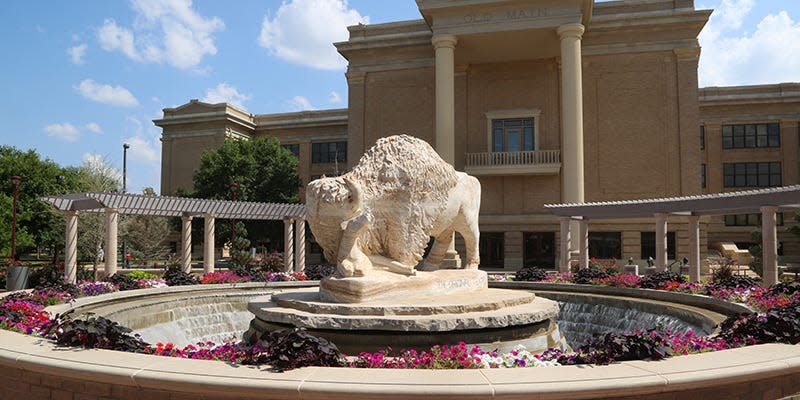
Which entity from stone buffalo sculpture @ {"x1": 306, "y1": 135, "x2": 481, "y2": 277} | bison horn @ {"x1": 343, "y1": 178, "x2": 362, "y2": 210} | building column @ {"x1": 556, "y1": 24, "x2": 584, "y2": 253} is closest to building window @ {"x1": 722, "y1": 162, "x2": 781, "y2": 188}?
building column @ {"x1": 556, "y1": 24, "x2": 584, "y2": 253}

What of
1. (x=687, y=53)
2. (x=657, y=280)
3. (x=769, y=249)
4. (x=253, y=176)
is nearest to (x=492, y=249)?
(x=687, y=53)

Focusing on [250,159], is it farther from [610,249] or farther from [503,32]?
[610,249]

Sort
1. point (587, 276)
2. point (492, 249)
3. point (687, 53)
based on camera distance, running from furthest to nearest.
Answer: point (492, 249), point (687, 53), point (587, 276)

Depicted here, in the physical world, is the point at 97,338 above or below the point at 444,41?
below

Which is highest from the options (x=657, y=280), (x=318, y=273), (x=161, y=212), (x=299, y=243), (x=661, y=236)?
(x=161, y=212)

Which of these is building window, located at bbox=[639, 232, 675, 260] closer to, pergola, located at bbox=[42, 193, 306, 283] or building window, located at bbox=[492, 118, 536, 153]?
building window, located at bbox=[492, 118, 536, 153]

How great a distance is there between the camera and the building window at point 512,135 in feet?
123

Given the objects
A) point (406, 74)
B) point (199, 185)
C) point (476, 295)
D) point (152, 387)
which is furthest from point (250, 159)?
point (152, 387)

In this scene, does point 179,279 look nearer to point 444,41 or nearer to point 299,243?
point 299,243

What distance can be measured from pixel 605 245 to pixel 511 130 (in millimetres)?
9754

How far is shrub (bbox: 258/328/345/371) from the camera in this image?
18.5ft

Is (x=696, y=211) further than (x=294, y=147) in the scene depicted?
No

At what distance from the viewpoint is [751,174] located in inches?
1879

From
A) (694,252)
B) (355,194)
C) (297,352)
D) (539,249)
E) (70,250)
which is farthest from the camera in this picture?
(539,249)
